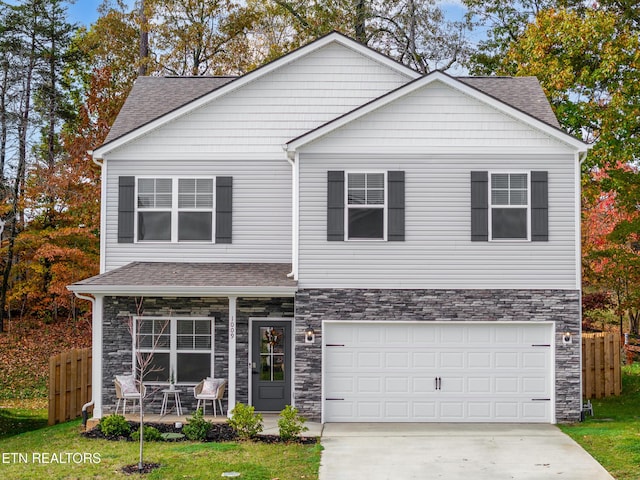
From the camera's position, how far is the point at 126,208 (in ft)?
57.1

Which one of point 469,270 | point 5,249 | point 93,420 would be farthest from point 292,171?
point 5,249

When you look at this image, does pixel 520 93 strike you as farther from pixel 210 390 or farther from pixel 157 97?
pixel 210 390

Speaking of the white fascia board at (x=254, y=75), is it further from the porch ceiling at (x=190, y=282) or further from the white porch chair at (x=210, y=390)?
the white porch chair at (x=210, y=390)

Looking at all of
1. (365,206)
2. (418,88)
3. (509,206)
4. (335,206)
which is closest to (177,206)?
(335,206)

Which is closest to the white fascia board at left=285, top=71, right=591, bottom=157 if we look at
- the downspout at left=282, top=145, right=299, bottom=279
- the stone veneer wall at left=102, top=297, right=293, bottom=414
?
the downspout at left=282, top=145, right=299, bottom=279

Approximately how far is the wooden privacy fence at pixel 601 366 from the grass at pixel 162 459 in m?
8.80

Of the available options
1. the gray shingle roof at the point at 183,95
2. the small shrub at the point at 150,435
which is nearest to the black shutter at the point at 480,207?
the gray shingle roof at the point at 183,95

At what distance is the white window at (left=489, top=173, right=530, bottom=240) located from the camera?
52.2ft

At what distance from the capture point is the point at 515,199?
1598 cm

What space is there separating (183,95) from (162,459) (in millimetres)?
10690

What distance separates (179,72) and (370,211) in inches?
749

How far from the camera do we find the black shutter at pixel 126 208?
1739cm

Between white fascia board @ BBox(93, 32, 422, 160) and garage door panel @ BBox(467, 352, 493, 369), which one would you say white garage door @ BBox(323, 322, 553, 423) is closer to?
garage door panel @ BBox(467, 352, 493, 369)

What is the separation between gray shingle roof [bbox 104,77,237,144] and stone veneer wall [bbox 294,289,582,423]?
6438 millimetres
